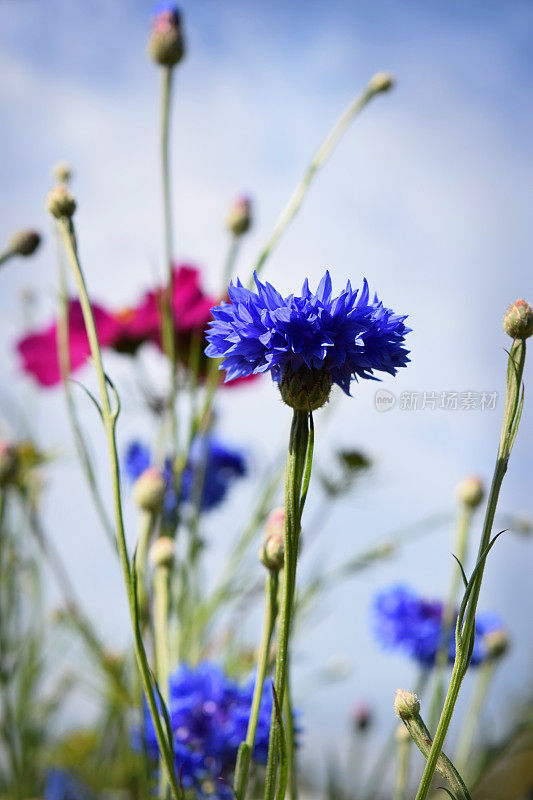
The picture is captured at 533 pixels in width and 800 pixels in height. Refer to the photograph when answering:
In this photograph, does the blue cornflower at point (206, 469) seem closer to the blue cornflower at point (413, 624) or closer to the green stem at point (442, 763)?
the blue cornflower at point (413, 624)

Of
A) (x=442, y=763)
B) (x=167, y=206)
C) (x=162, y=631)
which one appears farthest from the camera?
(x=167, y=206)

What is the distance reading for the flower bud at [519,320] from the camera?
8.4 inches

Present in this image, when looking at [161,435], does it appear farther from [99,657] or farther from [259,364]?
[259,364]

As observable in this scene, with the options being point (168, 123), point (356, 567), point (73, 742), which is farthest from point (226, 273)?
point (73, 742)

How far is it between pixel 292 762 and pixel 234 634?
267 millimetres

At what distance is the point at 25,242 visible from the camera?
36 centimetres

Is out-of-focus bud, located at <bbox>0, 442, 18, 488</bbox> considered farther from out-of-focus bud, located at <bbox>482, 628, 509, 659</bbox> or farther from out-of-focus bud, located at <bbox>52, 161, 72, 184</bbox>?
out-of-focus bud, located at <bbox>482, 628, 509, 659</bbox>

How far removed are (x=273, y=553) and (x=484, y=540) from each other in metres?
0.07

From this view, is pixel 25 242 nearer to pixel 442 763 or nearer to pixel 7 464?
pixel 7 464

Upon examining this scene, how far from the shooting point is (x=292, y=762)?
0.90ft

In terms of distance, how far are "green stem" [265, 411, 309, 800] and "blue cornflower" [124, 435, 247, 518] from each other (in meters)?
0.29

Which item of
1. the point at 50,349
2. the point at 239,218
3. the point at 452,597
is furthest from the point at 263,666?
the point at 50,349

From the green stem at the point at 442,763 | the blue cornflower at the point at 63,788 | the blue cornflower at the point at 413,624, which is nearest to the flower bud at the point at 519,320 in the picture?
the green stem at the point at 442,763

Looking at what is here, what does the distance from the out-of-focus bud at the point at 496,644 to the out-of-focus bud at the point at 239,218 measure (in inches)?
11.0
